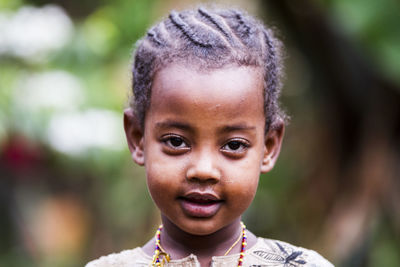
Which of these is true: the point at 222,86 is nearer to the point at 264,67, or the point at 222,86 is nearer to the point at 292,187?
the point at 264,67

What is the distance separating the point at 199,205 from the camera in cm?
244

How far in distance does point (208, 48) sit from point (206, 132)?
31 centimetres

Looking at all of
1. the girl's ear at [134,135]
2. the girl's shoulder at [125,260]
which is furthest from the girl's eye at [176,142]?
the girl's shoulder at [125,260]

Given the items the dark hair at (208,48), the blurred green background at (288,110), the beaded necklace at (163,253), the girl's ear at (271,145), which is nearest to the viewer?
the dark hair at (208,48)

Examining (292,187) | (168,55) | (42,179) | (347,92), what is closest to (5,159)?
(42,179)

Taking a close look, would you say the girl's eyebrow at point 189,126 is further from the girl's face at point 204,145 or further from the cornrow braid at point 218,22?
the cornrow braid at point 218,22

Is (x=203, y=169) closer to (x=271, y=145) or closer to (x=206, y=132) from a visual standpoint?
(x=206, y=132)

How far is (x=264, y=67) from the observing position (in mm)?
2604

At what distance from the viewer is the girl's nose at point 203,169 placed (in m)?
2.37

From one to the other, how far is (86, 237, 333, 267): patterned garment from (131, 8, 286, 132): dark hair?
47 centimetres

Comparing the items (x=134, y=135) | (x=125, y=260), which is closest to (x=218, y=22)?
(x=134, y=135)

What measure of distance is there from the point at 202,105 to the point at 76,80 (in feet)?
11.7

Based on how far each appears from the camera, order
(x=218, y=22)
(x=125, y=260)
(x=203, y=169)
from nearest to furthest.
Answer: (x=203, y=169)
(x=218, y=22)
(x=125, y=260)

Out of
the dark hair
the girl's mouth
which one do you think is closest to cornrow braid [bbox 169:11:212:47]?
the dark hair
